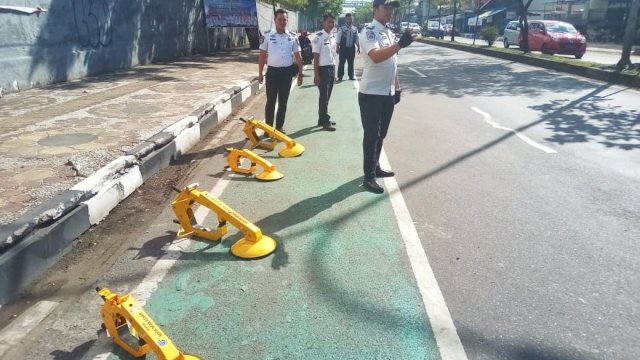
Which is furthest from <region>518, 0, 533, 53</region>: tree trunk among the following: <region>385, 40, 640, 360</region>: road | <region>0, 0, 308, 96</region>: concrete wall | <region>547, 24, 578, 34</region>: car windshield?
<region>0, 0, 308, 96</region>: concrete wall

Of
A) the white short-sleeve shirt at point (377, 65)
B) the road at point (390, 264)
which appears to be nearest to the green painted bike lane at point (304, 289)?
the road at point (390, 264)

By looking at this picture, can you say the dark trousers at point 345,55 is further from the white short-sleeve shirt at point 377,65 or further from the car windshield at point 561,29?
the car windshield at point 561,29

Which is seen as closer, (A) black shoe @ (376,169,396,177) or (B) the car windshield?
(A) black shoe @ (376,169,396,177)

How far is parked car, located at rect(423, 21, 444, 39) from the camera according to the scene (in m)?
47.7

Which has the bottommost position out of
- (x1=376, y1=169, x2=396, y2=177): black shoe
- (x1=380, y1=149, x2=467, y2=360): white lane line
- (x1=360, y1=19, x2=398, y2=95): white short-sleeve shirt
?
(x1=380, y1=149, x2=467, y2=360): white lane line

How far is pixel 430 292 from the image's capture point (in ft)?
9.77

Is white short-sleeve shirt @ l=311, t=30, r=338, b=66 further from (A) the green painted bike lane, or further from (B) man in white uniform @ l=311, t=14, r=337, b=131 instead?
(A) the green painted bike lane

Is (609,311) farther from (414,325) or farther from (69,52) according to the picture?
(69,52)

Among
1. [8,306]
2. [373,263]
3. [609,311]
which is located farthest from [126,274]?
[609,311]

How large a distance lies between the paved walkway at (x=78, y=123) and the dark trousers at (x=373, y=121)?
115 inches

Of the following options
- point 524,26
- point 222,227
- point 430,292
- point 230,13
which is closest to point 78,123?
point 222,227

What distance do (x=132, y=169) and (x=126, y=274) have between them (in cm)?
194

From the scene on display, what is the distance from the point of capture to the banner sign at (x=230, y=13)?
63.6 ft

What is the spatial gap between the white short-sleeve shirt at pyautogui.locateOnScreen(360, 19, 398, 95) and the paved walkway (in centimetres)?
306
